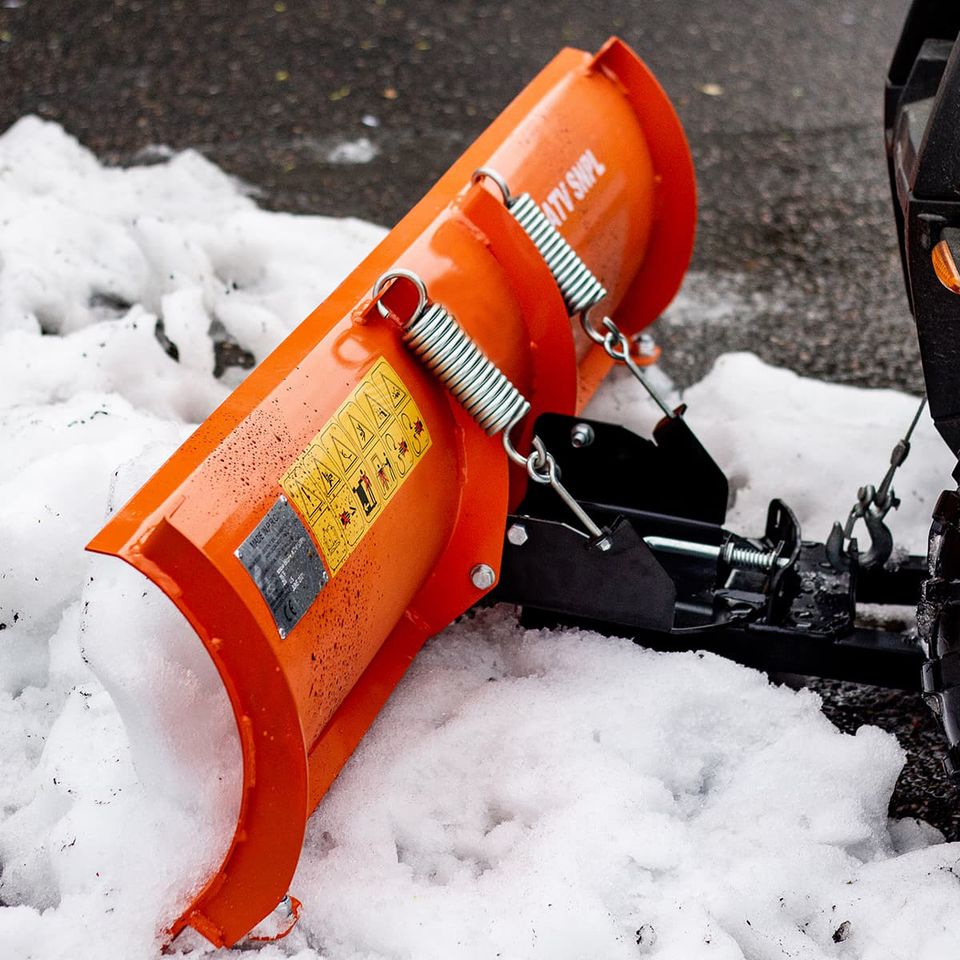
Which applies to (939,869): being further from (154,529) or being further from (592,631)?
(154,529)

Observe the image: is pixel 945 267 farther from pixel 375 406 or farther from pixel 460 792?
pixel 460 792

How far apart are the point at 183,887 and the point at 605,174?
1.44 metres

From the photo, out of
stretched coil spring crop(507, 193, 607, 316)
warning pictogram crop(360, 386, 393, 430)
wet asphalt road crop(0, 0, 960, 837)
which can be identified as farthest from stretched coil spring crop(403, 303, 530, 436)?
wet asphalt road crop(0, 0, 960, 837)

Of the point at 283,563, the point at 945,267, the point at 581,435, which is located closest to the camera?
the point at 283,563

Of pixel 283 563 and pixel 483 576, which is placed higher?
pixel 283 563

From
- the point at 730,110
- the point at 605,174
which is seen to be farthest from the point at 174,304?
the point at 730,110

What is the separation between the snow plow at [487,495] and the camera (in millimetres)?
1374

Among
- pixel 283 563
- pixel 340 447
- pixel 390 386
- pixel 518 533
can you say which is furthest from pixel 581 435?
pixel 283 563

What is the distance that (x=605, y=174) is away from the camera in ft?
7.28

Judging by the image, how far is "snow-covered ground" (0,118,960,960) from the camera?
149 cm

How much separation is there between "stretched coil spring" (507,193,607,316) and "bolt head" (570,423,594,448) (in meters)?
0.19

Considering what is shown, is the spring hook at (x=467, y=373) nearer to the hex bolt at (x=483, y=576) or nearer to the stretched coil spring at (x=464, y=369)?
the stretched coil spring at (x=464, y=369)

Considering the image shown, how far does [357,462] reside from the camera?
153cm

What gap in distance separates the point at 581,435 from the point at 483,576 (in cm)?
36
